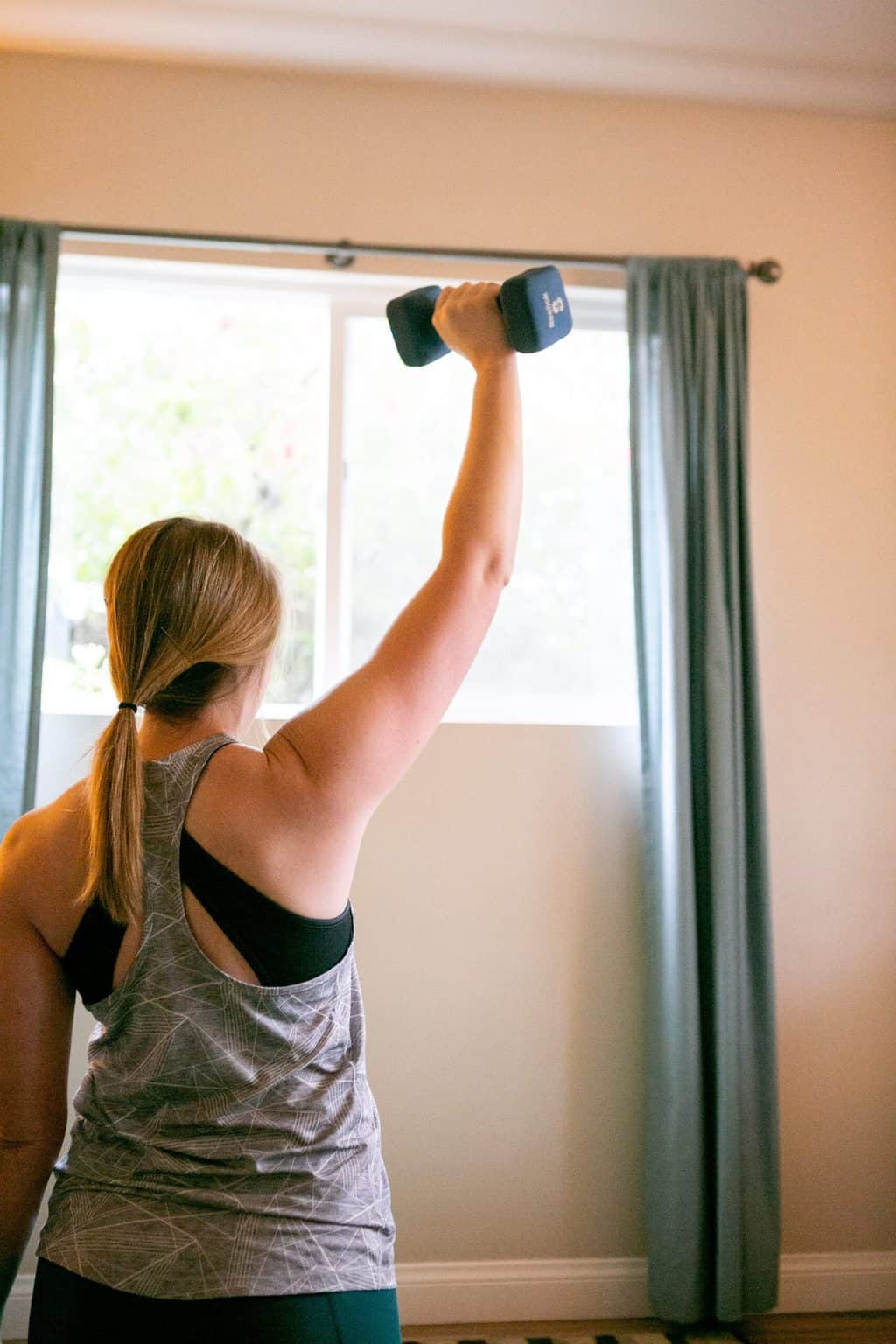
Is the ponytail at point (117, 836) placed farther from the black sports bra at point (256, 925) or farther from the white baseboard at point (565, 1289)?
the white baseboard at point (565, 1289)

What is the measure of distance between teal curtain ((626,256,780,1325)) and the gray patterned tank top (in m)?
1.81

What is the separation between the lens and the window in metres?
2.81

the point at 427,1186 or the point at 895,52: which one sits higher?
the point at 895,52

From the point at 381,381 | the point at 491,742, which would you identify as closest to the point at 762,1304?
the point at 491,742

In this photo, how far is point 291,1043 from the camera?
2.85 ft

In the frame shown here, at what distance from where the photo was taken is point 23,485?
251cm

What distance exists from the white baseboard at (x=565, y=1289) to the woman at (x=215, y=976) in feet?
6.38

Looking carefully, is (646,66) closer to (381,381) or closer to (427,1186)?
(381,381)

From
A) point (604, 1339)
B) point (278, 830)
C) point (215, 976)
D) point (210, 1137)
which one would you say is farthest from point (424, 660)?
point (604, 1339)

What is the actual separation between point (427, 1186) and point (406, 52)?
2598 millimetres

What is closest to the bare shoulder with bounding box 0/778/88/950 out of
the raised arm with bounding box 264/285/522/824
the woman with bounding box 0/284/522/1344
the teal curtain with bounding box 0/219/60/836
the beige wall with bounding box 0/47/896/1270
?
the woman with bounding box 0/284/522/1344

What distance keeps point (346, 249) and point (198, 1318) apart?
2380 millimetres

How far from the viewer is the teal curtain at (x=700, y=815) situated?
8.40 feet

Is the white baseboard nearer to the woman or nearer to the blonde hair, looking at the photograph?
the woman
